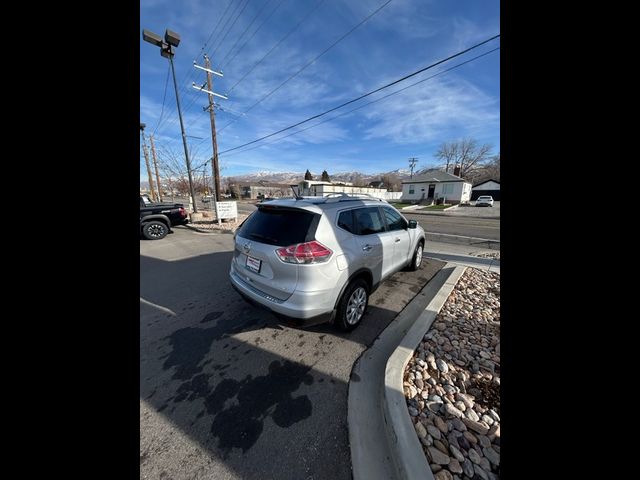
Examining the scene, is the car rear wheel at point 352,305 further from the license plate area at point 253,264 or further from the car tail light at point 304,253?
the license plate area at point 253,264

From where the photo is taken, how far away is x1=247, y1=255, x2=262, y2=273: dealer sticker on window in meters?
2.98

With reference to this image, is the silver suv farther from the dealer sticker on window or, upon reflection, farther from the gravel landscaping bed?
the gravel landscaping bed

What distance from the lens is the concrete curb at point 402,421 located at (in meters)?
1.64

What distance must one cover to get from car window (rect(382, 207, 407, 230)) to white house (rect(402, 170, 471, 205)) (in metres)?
37.6

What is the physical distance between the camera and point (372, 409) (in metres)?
2.18

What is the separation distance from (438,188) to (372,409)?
42.3 metres

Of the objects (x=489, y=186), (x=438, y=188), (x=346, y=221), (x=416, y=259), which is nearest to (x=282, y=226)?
(x=346, y=221)

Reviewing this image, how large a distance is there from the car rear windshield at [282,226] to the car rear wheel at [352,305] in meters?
0.93

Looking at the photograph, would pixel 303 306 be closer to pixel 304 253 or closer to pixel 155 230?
pixel 304 253
